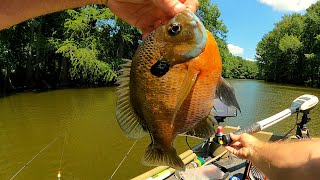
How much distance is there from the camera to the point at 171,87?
1.21 metres

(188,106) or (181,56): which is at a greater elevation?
(181,56)

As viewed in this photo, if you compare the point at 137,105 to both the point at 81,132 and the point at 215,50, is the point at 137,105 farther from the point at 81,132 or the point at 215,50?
the point at 81,132

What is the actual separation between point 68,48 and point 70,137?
14.5 m

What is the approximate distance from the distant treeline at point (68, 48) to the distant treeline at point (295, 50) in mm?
28291

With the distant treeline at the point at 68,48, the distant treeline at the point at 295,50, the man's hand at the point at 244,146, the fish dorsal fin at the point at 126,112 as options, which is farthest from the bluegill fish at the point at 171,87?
the distant treeline at the point at 295,50

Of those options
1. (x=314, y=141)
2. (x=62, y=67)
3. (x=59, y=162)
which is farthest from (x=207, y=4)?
(x=314, y=141)

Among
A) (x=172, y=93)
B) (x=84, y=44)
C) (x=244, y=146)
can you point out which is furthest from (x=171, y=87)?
(x=84, y=44)

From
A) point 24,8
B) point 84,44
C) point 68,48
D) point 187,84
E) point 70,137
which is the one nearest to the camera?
point 187,84

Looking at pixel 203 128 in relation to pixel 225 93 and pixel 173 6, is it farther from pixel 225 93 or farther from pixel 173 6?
pixel 173 6

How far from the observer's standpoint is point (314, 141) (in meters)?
1.77

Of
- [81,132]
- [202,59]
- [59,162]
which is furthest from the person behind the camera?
[81,132]

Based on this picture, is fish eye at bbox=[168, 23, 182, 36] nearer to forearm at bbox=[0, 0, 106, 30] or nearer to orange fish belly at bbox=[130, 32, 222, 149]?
orange fish belly at bbox=[130, 32, 222, 149]

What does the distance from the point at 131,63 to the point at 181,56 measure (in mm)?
202

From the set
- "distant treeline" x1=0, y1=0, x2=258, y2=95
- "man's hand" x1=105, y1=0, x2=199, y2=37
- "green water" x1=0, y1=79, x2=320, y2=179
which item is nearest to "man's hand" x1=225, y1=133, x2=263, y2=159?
"man's hand" x1=105, y1=0, x2=199, y2=37
